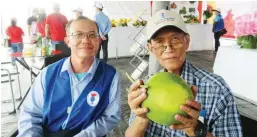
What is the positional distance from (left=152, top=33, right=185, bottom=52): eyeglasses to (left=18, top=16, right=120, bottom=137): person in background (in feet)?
2.11

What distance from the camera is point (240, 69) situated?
455 centimetres

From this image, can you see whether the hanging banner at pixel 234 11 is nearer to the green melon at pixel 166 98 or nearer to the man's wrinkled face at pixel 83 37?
the man's wrinkled face at pixel 83 37

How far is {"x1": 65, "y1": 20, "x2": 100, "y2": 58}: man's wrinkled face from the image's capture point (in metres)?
1.72

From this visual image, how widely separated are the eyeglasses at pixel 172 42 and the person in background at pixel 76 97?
644mm

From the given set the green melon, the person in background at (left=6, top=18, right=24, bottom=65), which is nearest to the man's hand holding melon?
the green melon

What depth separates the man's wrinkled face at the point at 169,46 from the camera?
1.17m

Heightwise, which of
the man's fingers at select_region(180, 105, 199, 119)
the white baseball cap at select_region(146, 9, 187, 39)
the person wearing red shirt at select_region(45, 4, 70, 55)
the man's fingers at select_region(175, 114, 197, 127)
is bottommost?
the man's fingers at select_region(175, 114, 197, 127)

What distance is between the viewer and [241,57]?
4.47 m

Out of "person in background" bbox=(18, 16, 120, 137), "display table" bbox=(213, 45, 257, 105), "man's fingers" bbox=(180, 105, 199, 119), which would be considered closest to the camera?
"man's fingers" bbox=(180, 105, 199, 119)

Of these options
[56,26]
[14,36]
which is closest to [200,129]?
[56,26]

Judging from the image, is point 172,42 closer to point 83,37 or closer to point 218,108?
point 218,108

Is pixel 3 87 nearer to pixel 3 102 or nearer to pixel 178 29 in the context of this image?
pixel 3 102

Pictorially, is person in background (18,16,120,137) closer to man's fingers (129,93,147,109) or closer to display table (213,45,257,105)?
man's fingers (129,93,147,109)

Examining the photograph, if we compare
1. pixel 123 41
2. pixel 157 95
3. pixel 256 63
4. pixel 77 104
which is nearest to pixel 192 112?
pixel 157 95
